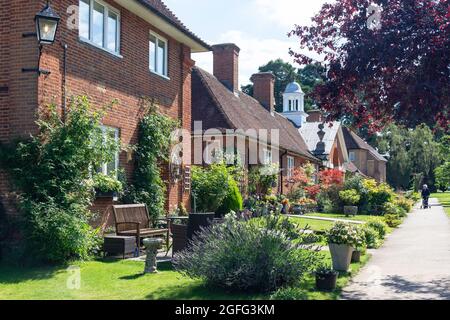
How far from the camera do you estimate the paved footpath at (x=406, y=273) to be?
324 inches

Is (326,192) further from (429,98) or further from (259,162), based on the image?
(429,98)

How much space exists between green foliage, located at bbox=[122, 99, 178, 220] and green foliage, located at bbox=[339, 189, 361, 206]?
15046mm

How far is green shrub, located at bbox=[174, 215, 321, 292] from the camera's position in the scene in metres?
8.00

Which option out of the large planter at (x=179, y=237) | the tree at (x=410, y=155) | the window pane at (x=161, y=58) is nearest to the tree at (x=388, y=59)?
the large planter at (x=179, y=237)

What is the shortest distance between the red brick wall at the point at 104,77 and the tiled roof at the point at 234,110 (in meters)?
6.40

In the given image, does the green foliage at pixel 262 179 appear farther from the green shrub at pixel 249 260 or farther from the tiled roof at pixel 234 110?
the green shrub at pixel 249 260

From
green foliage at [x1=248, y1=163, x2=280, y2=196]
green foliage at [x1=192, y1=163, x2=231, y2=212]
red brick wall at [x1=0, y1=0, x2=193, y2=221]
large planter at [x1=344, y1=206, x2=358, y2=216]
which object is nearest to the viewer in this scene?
red brick wall at [x1=0, y1=0, x2=193, y2=221]

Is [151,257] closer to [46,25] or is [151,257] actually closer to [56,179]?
[56,179]

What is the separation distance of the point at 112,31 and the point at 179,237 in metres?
5.75

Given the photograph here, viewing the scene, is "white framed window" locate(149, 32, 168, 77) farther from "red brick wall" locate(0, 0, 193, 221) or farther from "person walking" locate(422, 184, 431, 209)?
"person walking" locate(422, 184, 431, 209)

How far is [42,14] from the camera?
10.1 meters

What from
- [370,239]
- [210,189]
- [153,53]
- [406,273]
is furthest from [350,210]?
[406,273]

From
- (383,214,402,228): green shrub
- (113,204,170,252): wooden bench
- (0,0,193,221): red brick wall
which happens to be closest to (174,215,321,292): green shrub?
(113,204,170,252): wooden bench

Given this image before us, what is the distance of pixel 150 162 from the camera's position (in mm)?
14680
